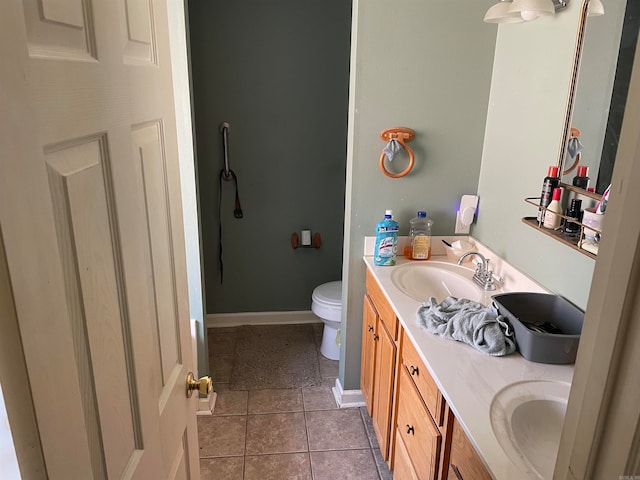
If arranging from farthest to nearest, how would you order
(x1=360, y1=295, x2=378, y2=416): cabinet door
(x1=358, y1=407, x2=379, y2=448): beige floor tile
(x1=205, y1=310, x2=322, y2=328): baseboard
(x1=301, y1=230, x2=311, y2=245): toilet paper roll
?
1. (x1=205, y1=310, x2=322, y2=328): baseboard
2. (x1=301, y1=230, x2=311, y2=245): toilet paper roll
3. (x1=358, y1=407, x2=379, y2=448): beige floor tile
4. (x1=360, y1=295, x2=378, y2=416): cabinet door

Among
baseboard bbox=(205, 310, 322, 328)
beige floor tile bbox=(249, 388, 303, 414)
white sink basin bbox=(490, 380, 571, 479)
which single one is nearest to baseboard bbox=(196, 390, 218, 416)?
beige floor tile bbox=(249, 388, 303, 414)

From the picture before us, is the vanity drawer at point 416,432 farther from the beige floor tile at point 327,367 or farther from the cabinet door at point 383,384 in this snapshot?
the beige floor tile at point 327,367

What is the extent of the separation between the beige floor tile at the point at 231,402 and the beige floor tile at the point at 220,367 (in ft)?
0.38

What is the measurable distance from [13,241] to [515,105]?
196 cm

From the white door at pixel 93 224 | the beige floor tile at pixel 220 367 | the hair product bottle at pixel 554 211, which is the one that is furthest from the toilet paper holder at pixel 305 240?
the white door at pixel 93 224

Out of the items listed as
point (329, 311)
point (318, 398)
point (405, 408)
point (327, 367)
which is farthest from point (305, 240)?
point (405, 408)

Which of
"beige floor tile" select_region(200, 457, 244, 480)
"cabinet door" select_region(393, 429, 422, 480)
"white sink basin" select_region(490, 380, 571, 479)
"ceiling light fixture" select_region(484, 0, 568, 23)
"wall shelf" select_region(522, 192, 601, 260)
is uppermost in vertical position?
"ceiling light fixture" select_region(484, 0, 568, 23)

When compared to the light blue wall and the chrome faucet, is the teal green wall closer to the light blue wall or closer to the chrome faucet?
the light blue wall

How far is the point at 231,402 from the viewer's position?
8.81ft

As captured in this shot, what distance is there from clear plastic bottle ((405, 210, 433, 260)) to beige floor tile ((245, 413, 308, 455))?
1.03 metres

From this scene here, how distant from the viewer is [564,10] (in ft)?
5.48

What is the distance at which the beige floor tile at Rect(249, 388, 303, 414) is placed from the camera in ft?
8.64

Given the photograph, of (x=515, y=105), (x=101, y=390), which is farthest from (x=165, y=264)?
(x=515, y=105)

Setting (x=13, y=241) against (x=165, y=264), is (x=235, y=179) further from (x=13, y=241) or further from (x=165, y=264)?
(x=13, y=241)
